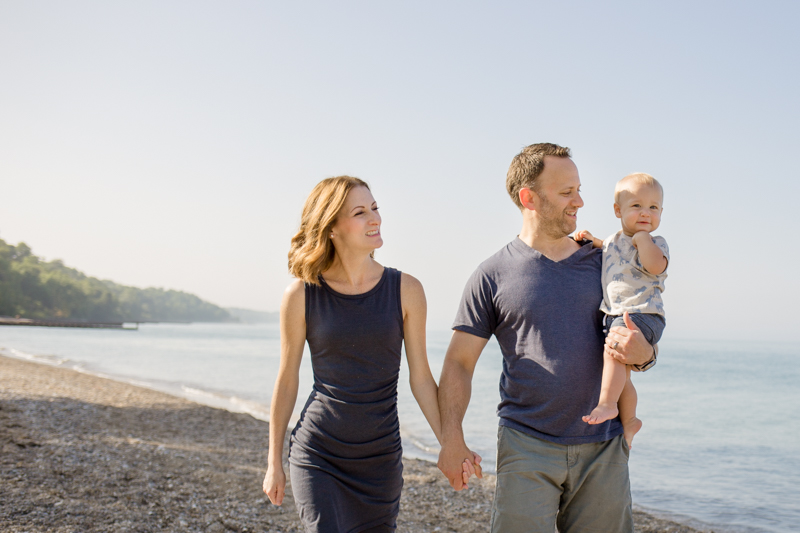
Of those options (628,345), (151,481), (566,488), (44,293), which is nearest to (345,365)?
(566,488)

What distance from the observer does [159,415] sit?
1160cm

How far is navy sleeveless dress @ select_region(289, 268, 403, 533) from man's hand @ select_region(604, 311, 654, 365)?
1.04 metres

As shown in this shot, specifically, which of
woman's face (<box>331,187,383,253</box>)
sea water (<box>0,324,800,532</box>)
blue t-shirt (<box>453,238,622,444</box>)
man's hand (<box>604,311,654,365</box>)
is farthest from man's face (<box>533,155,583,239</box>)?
sea water (<box>0,324,800,532</box>)

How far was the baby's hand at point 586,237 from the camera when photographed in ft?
10.5

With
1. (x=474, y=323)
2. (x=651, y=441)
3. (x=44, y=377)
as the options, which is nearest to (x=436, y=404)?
(x=474, y=323)

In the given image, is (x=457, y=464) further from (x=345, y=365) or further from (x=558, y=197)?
(x=558, y=197)

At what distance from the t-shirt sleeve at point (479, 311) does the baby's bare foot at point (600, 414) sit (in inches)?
26.2

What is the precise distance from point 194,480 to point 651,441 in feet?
36.4

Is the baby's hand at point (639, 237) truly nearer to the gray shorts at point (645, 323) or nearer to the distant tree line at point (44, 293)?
the gray shorts at point (645, 323)

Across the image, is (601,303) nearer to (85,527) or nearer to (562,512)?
(562,512)

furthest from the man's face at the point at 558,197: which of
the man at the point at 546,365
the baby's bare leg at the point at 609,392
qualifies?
the baby's bare leg at the point at 609,392

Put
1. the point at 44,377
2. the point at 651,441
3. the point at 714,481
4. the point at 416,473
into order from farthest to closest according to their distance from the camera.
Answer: the point at 44,377, the point at 651,441, the point at 714,481, the point at 416,473

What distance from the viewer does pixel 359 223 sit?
309cm

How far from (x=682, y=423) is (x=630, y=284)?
1680 cm
